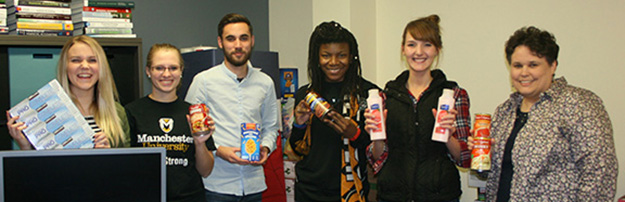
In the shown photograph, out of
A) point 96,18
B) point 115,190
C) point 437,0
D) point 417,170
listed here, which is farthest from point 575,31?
point 96,18

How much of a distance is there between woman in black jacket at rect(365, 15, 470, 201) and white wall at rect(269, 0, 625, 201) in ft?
3.22

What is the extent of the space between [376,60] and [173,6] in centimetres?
157

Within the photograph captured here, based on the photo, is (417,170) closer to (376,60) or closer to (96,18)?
(376,60)

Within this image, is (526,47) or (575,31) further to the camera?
(575,31)

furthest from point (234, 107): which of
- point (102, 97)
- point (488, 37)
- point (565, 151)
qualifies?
point (488, 37)

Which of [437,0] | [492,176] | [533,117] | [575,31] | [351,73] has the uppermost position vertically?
[437,0]

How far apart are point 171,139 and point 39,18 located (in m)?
1.31

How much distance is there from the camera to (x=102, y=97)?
2070 millimetres

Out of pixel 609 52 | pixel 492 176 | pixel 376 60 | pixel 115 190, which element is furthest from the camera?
pixel 376 60

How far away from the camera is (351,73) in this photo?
249cm

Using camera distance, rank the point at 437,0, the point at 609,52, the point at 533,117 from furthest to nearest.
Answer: the point at 437,0 → the point at 609,52 → the point at 533,117

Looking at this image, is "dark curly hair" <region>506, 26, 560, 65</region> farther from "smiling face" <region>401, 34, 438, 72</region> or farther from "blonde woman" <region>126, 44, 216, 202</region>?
"blonde woman" <region>126, 44, 216, 202</region>

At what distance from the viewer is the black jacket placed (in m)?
2.12

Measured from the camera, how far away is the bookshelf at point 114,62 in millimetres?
2676
